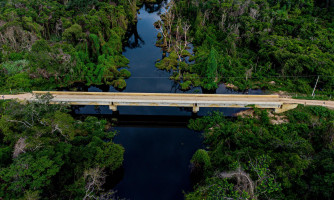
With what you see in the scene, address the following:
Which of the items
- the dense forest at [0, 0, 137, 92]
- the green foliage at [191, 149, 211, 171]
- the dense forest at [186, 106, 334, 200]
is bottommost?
the green foliage at [191, 149, 211, 171]

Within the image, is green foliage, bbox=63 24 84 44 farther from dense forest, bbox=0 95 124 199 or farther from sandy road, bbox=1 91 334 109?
dense forest, bbox=0 95 124 199

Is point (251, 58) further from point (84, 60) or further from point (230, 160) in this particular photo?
point (84, 60)

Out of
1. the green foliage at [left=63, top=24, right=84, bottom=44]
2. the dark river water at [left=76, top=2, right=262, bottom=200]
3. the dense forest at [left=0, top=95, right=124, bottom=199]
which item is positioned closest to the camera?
the dense forest at [left=0, top=95, right=124, bottom=199]

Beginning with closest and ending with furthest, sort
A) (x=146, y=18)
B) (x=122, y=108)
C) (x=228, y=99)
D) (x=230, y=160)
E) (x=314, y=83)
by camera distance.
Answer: (x=230, y=160)
(x=228, y=99)
(x=122, y=108)
(x=314, y=83)
(x=146, y=18)

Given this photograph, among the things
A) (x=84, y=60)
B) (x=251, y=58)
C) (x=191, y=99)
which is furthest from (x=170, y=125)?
(x=251, y=58)

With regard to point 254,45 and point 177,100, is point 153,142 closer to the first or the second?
point 177,100

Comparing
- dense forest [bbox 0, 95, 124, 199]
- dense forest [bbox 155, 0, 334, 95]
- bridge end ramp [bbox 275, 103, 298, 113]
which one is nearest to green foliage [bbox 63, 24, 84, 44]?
dense forest [bbox 155, 0, 334, 95]
